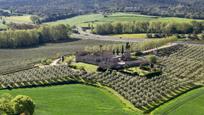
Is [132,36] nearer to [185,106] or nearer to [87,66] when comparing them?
→ [87,66]

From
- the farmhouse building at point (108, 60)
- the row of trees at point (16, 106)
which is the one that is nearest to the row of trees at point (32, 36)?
the farmhouse building at point (108, 60)

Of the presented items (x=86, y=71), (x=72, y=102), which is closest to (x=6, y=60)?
(x=86, y=71)

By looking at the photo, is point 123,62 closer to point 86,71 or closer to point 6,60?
point 86,71

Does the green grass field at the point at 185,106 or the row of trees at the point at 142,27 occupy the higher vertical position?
the green grass field at the point at 185,106

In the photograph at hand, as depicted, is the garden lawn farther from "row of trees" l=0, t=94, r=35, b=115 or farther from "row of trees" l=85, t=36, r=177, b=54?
"row of trees" l=0, t=94, r=35, b=115

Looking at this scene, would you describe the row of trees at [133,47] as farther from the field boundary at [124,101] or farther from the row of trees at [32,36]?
the field boundary at [124,101]

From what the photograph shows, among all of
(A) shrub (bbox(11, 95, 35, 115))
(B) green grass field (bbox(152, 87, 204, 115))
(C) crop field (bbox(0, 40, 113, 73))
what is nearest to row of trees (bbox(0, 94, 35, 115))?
(A) shrub (bbox(11, 95, 35, 115))

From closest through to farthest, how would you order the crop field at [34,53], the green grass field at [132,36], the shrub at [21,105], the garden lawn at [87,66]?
the shrub at [21,105] → the garden lawn at [87,66] → the crop field at [34,53] → the green grass field at [132,36]
